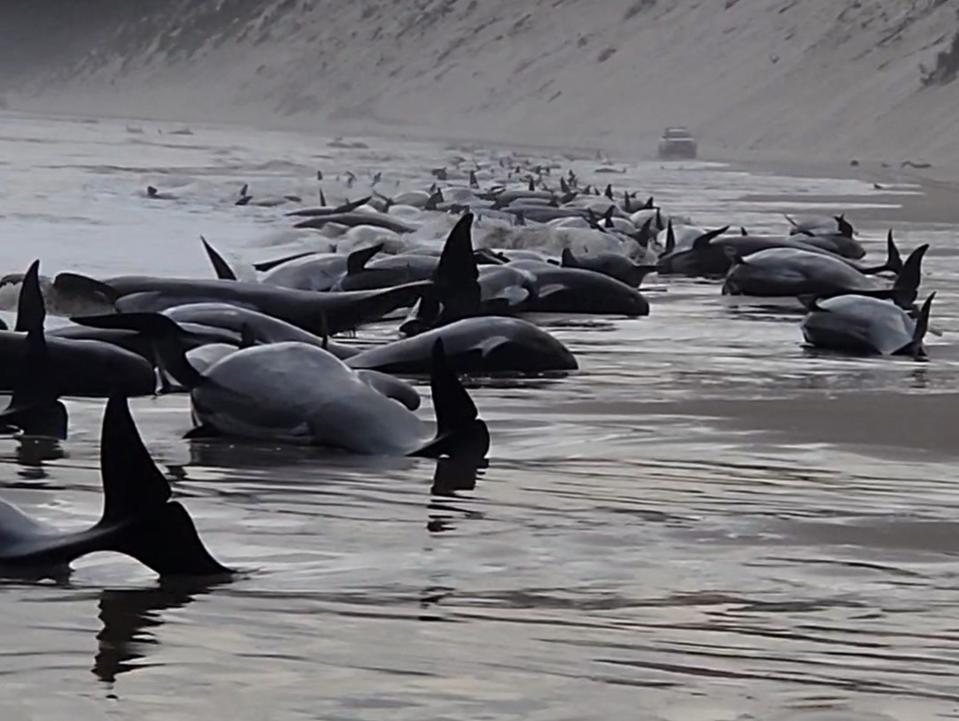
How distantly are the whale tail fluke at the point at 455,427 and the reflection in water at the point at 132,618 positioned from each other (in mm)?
1329

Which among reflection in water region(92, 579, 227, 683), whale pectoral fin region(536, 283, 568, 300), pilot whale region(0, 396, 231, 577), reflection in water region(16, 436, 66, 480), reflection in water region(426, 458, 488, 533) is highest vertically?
pilot whale region(0, 396, 231, 577)

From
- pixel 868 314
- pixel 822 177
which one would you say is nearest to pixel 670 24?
pixel 822 177

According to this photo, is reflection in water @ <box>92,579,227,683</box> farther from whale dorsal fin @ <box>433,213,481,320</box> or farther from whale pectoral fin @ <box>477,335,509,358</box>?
whale dorsal fin @ <box>433,213,481,320</box>

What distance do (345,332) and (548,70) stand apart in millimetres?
72136

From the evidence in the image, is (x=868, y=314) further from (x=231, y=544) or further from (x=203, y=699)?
(x=203, y=699)

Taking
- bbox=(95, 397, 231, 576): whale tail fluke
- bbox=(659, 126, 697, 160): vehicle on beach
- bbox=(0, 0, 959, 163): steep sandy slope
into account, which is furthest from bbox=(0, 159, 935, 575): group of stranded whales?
bbox=(659, 126, 697, 160): vehicle on beach

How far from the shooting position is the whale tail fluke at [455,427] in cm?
475

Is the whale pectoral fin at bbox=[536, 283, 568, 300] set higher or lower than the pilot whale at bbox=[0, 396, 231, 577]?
lower

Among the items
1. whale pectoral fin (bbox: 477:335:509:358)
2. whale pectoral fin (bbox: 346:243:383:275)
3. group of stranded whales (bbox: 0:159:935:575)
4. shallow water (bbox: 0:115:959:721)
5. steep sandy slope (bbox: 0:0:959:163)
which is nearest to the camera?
shallow water (bbox: 0:115:959:721)

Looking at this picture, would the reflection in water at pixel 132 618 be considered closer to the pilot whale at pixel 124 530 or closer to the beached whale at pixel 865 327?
the pilot whale at pixel 124 530

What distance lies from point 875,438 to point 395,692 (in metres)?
3.14

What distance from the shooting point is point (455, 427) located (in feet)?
16.1

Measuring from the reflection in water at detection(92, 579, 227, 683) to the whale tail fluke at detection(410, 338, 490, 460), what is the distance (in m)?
1.33

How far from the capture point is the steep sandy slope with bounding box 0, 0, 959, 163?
166 ft
